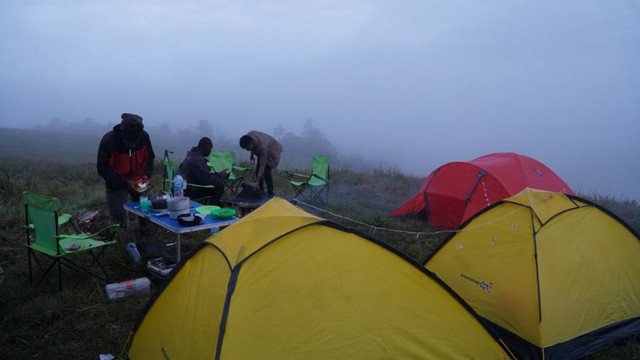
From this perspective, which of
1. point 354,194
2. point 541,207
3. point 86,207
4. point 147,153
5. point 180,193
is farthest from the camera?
point 354,194

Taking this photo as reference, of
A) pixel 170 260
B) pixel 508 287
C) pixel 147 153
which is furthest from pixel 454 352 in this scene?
pixel 147 153

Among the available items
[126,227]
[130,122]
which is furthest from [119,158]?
[126,227]

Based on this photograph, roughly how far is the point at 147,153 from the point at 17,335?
2437 mm

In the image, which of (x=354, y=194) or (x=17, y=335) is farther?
(x=354, y=194)

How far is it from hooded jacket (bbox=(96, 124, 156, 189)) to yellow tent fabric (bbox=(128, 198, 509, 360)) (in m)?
2.66

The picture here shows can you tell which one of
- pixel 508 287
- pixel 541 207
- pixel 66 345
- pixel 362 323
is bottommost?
pixel 66 345

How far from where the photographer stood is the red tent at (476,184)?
213 inches

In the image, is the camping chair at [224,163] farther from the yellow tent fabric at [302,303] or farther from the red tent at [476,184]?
the yellow tent fabric at [302,303]

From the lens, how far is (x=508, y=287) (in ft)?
9.73

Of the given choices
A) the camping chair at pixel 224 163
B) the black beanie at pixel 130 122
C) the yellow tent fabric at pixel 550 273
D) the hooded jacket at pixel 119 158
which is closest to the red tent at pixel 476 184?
the yellow tent fabric at pixel 550 273

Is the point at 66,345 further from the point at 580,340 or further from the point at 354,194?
the point at 354,194

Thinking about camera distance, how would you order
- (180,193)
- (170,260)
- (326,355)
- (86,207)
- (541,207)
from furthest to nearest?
(86,207)
(180,193)
(170,260)
(541,207)
(326,355)

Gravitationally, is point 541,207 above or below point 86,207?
above

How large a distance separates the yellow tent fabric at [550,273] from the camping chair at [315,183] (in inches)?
164
